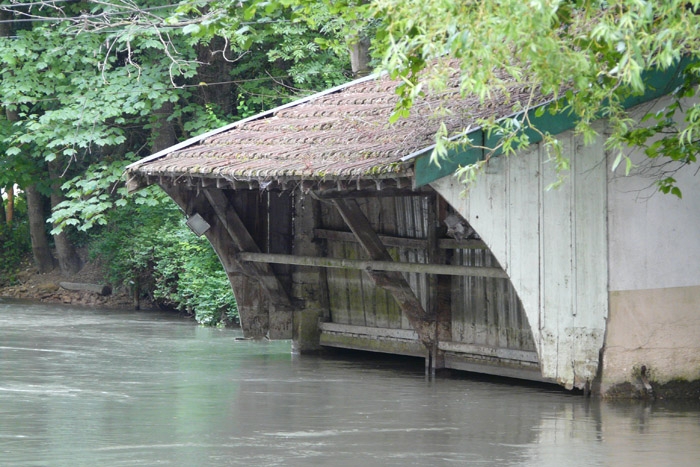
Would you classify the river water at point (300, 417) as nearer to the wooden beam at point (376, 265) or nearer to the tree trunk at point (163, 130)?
the wooden beam at point (376, 265)

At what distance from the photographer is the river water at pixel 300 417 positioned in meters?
7.57

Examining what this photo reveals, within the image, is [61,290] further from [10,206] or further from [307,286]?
[307,286]

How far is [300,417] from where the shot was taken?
9164 millimetres

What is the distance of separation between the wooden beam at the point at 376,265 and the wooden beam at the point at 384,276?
0.15 m

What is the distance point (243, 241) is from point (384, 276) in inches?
92.1

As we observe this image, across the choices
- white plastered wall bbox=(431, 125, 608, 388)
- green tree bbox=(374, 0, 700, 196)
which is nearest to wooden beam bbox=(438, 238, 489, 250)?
white plastered wall bbox=(431, 125, 608, 388)

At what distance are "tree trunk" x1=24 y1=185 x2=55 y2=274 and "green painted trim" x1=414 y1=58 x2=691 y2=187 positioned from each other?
16376 mm

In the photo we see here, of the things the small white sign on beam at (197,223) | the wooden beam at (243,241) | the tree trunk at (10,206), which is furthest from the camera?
the tree trunk at (10,206)

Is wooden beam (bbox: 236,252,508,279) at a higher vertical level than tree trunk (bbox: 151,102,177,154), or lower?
lower

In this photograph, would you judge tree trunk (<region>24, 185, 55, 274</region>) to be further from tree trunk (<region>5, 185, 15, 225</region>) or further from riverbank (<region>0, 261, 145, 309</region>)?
tree trunk (<region>5, 185, 15, 225</region>)

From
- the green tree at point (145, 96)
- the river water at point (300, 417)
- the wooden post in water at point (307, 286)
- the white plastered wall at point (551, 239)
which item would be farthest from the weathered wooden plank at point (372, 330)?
the green tree at point (145, 96)

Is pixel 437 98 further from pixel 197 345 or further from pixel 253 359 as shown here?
pixel 197 345

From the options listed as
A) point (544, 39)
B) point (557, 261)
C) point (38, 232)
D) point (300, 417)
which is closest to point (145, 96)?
point (38, 232)

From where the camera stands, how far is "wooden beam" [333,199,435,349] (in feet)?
37.6
